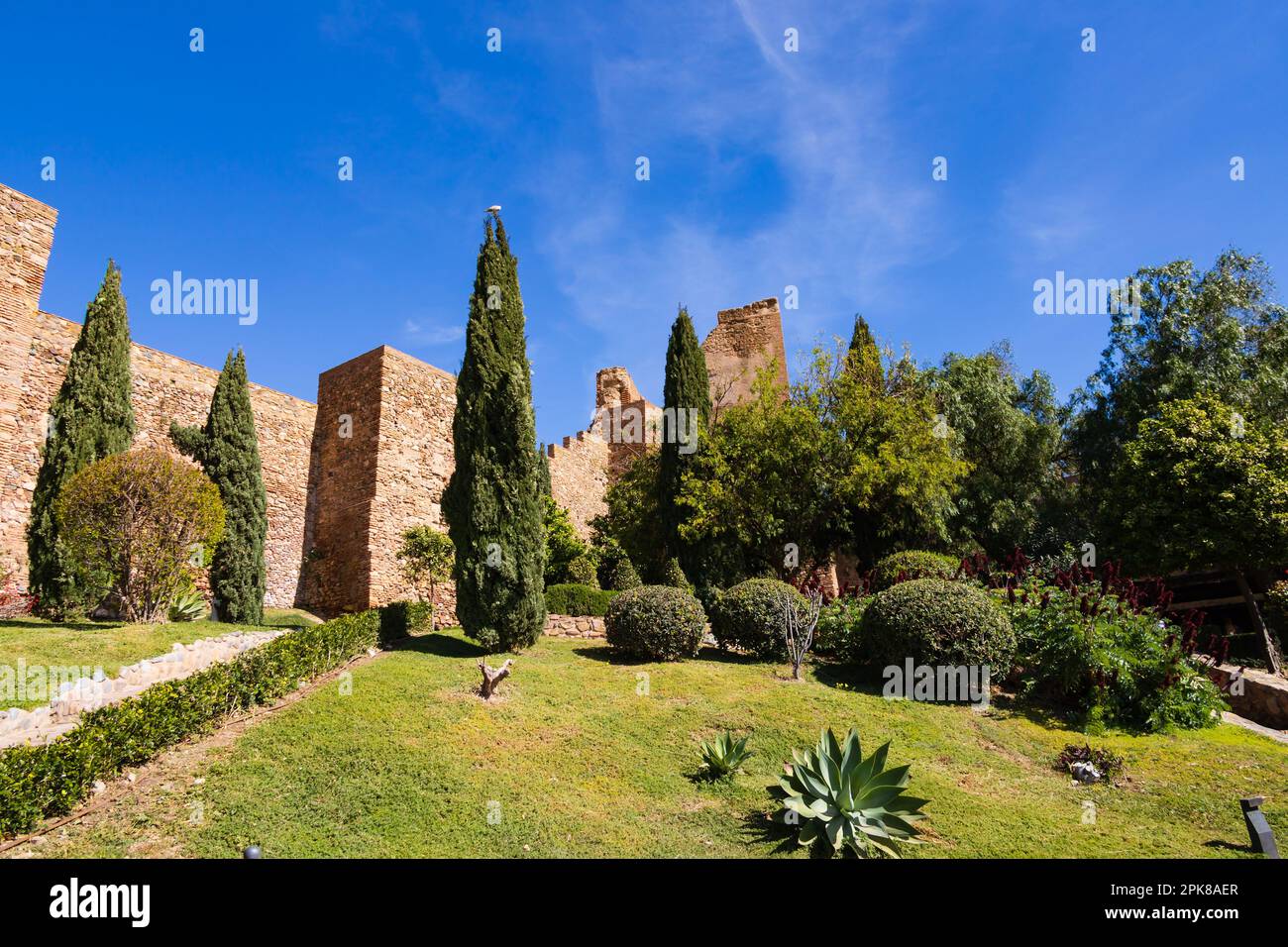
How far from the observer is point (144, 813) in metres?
6.20

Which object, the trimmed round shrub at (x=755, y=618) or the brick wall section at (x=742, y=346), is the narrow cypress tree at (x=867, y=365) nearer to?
the brick wall section at (x=742, y=346)

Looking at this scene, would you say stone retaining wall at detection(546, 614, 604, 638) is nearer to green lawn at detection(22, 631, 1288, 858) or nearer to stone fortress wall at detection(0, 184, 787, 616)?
stone fortress wall at detection(0, 184, 787, 616)

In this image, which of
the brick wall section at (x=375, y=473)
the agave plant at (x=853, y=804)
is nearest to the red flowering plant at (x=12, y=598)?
the brick wall section at (x=375, y=473)

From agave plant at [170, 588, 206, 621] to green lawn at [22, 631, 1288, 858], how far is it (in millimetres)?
5447

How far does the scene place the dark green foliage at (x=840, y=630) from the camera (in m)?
13.1

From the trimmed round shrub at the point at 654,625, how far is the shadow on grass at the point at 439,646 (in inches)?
92.6

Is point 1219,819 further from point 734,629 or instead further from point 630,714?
point 734,629

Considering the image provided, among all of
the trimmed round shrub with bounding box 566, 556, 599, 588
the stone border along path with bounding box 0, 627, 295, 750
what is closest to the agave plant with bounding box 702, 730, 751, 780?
the stone border along path with bounding box 0, 627, 295, 750

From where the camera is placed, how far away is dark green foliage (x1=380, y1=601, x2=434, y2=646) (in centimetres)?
1327

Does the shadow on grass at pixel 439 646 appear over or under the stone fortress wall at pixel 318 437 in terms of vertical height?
under

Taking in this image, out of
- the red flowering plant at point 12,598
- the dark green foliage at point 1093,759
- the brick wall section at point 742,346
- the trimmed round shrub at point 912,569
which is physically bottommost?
the dark green foliage at point 1093,759

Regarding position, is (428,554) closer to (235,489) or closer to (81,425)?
(235,489)

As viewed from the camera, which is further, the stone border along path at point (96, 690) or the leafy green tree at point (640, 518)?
the leafy green tree at point (640, 518)
